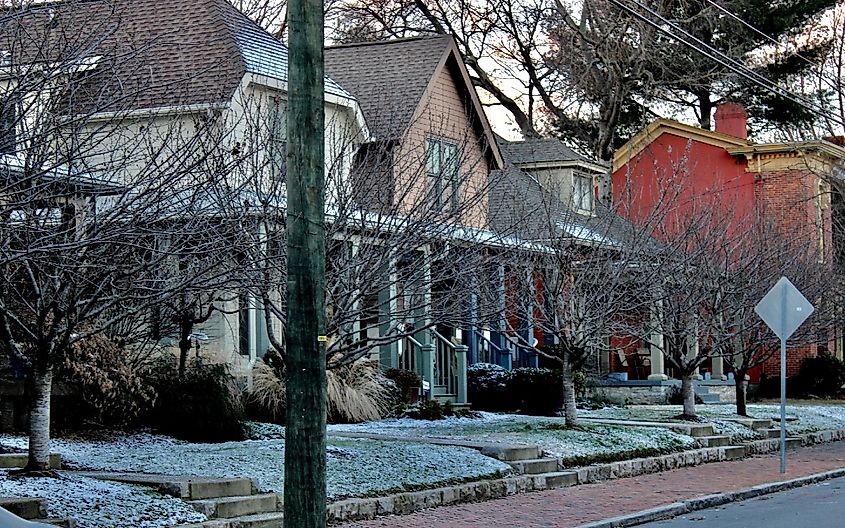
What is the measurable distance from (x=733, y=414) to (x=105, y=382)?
15032 mm

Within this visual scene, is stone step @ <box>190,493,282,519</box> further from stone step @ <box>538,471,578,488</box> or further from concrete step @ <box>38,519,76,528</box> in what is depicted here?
stone step @ <box>538,471,578,488</box>

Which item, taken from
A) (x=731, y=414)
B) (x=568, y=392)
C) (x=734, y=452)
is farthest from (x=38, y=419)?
(x=731, y=414)

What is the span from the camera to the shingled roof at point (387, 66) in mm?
27297

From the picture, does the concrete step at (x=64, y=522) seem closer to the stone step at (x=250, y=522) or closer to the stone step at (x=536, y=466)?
the stone step at (x=250, y=522)

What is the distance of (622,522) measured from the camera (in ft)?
46.1

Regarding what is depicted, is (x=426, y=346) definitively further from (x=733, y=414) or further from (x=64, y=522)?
(x=64, y=522)

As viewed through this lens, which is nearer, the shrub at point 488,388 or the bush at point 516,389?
the bush at point 516,389

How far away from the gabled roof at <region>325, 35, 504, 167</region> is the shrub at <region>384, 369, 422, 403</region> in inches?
235

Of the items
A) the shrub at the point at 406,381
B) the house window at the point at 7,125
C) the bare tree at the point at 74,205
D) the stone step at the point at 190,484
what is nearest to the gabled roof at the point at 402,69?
the shrub at the point at 406,381

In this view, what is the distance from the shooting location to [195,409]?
17.4 m

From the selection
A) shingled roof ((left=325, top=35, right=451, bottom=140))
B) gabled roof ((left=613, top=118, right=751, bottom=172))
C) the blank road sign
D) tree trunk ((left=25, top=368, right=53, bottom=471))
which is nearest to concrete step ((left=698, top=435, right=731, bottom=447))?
the blank road sign

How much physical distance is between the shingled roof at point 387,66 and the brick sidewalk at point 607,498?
1052cm

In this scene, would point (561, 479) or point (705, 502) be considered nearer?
point (705, 502)

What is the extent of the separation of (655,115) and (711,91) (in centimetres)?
221
